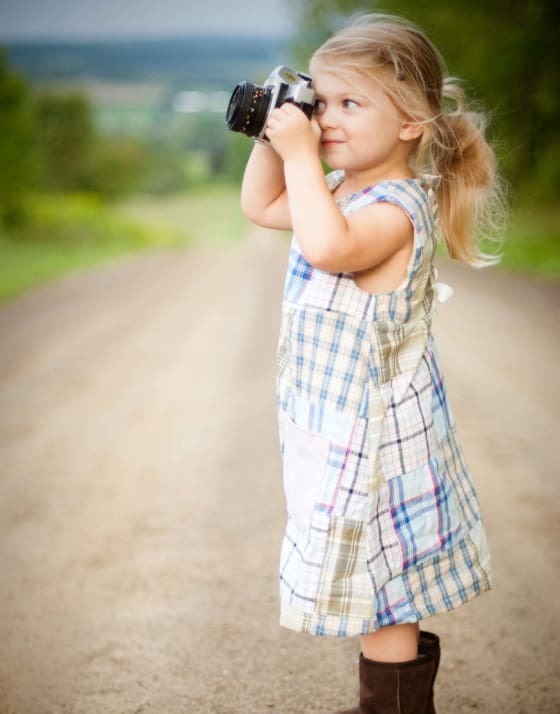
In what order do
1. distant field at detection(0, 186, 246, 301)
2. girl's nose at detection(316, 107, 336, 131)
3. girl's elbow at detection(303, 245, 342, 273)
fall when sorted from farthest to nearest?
distant field at detection(0, 186, 246, 301)
girl's nose at detection(316, 107, 336, 131)
girl's elbow at detection(303, 245, 342, 273)

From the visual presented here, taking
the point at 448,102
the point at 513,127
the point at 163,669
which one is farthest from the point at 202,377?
the point at 513,127

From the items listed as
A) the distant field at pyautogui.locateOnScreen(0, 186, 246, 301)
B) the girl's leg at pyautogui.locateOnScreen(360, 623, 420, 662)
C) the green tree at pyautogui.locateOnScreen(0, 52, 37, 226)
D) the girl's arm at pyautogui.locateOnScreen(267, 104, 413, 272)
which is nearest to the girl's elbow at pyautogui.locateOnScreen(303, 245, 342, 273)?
the girl's arm at pyautogui.locateOnScreen(267, 104, 413, 272)

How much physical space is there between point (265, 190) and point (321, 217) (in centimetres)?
29

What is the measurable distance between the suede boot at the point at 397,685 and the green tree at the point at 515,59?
587 inches

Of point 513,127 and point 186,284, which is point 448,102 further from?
point 513,127

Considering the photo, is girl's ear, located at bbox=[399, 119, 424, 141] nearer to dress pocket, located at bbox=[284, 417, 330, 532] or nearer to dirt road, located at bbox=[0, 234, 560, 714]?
dress pocket, located at bbox=[284, 417, 330, 532]

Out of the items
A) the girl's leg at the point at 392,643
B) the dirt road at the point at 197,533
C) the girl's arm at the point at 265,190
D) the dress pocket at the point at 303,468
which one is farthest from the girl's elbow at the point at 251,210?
the dirt road at the point at 197,533

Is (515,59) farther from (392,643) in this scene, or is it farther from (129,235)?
(392,643)

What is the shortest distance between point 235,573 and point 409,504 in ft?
4.25

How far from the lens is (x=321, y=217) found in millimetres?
1317

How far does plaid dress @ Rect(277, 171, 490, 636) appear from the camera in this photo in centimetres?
139

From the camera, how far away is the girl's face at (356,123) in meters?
1.40

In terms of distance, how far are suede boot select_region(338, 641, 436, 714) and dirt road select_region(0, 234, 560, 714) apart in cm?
35

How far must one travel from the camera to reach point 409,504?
1.44 metres
